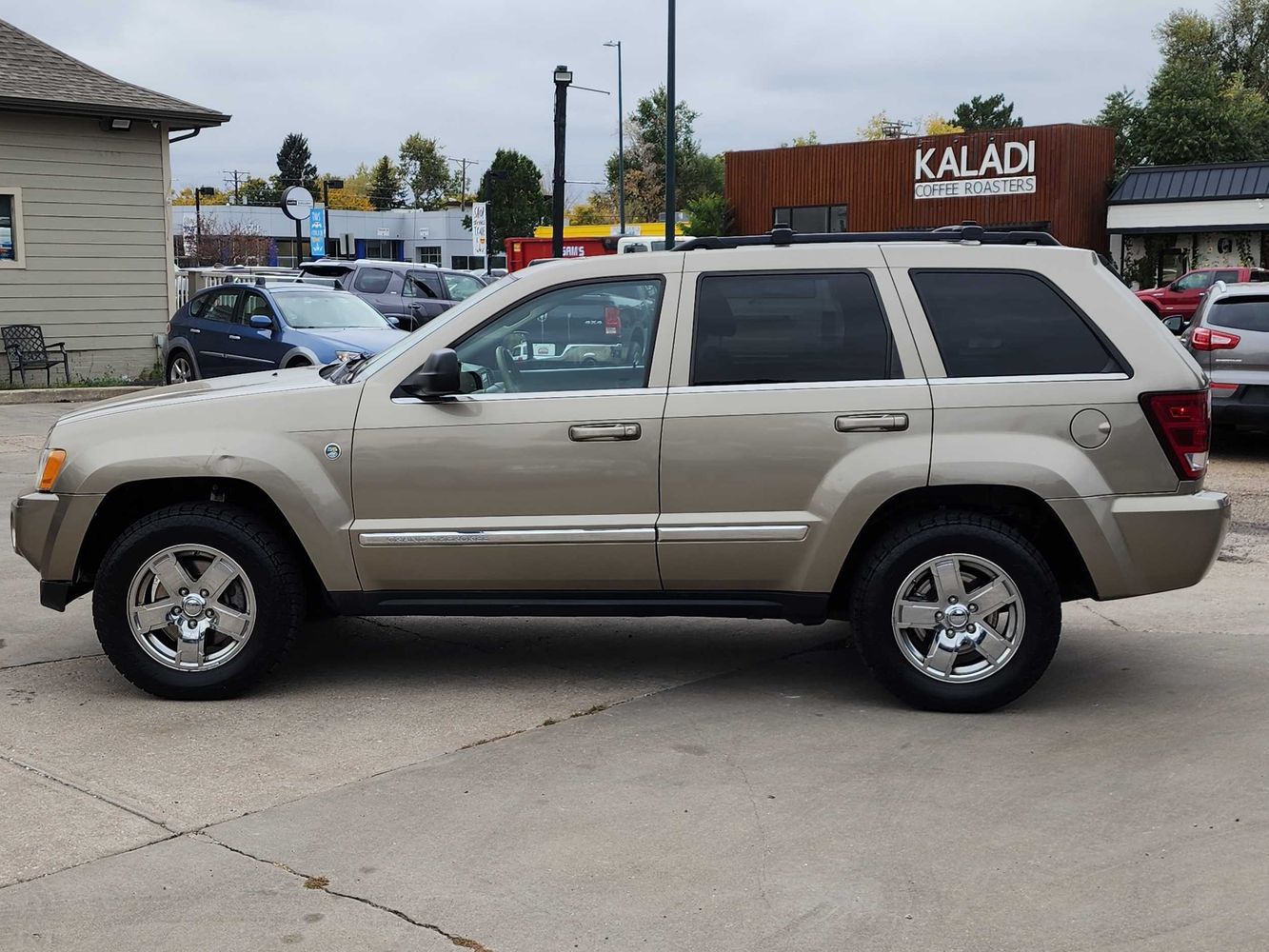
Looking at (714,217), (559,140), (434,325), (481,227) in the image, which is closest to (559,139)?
(559,140)

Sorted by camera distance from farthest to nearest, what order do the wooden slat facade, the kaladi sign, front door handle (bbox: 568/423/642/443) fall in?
the kaladi sign, the wooden slat facade, front door handle (bbox: 568/423/642/443)

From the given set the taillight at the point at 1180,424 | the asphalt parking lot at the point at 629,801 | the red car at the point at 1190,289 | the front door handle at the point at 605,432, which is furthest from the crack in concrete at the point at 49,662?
the red car at the point at 1190,289

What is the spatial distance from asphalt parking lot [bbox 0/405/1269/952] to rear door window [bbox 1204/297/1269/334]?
6.93 meters

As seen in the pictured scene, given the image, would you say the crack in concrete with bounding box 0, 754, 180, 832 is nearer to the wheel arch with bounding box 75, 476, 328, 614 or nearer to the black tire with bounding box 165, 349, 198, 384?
the wheel arch with bounding box 75, 476, 328, 614

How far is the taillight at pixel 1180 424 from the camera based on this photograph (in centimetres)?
554

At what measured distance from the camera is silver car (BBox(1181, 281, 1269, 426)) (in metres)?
12.8

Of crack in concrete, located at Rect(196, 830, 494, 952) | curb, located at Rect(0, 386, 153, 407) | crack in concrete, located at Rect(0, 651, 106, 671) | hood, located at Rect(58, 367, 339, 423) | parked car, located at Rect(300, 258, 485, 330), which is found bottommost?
crack in concrete, located at Rect(196, 830, 494, 952)

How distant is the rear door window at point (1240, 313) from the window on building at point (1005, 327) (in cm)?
826

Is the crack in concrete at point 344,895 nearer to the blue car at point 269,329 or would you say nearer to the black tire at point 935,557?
the black tire at point 935,557

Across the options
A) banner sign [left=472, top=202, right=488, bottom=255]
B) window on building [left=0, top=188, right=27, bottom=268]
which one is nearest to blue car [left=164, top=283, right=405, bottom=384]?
window on building [left=0, top=188, right=27, bottom=268]

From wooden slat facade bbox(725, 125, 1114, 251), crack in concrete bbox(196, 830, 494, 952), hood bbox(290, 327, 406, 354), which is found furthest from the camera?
wooden slat facade bbox(725, 125, 1114, 251)

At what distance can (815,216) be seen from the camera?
4875 centimetres

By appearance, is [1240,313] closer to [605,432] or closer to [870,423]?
[870,423]

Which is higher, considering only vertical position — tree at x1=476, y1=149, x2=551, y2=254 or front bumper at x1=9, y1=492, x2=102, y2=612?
tree at x1=476, y1=149, x2=551, y2=254
